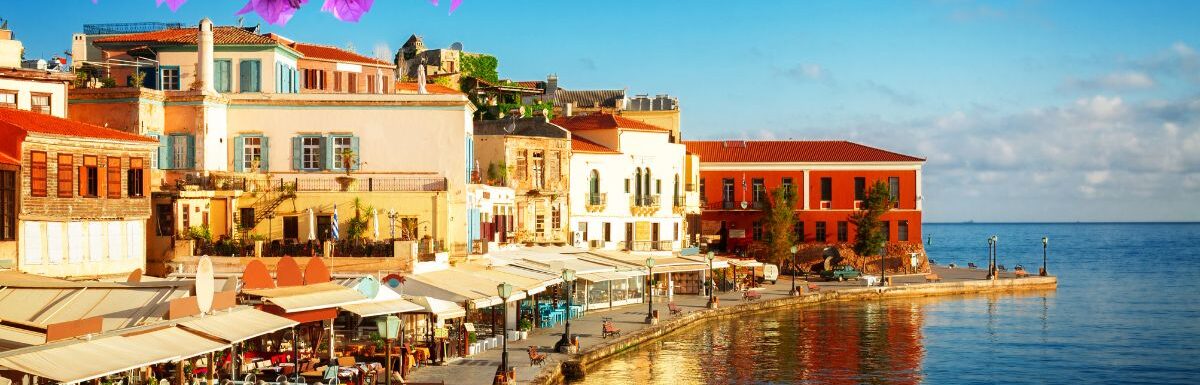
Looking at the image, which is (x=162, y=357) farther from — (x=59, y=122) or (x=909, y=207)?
(x=909, y=207)

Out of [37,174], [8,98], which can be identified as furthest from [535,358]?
[8,98]

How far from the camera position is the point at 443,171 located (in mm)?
38000

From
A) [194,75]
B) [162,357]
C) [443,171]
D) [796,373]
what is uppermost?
[194,75]

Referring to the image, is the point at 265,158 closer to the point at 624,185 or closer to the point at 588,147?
the point at 588,147

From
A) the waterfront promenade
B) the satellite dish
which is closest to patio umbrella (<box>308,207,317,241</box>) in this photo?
the waterfront promenade

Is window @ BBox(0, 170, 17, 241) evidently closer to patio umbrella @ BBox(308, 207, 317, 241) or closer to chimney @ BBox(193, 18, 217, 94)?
patio umbrella @ BBox(308, 207, 317, 241)

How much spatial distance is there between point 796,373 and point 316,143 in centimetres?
1425

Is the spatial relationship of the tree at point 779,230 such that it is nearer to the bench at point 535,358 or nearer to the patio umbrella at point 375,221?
the patio umbrella at point 375,221

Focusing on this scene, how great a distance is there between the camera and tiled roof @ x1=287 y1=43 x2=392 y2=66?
4781 centimetres

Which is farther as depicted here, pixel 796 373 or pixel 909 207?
pixel 909 207

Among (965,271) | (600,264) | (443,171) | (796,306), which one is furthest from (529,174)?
(965,271)

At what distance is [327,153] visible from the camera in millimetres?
37844

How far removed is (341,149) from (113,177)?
8268mm

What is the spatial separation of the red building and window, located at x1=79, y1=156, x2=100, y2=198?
4928 cm
